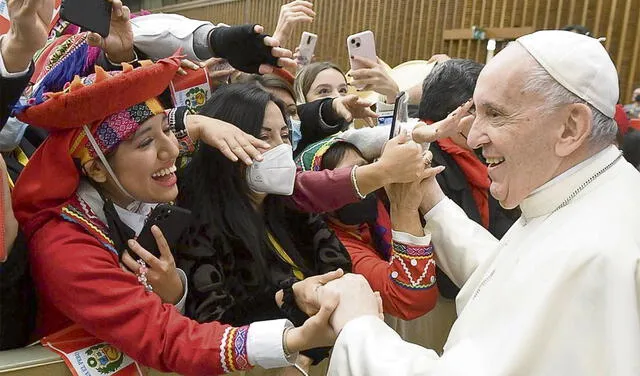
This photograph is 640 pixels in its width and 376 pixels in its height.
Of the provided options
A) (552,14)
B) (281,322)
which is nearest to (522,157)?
(281,322)

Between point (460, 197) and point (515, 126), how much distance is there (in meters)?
0.99

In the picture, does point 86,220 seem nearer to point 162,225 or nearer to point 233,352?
point 162,225

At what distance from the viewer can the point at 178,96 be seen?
202cm

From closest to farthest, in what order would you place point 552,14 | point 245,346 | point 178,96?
point 245,346 → point 178,96 → point 552,14

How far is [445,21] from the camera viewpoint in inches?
263

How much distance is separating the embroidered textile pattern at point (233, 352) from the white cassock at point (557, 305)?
198 millimetres

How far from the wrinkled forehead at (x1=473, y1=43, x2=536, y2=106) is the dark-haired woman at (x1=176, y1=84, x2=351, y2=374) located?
2.19 feet

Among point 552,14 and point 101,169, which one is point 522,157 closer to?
point 101,169

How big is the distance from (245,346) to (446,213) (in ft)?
2.50

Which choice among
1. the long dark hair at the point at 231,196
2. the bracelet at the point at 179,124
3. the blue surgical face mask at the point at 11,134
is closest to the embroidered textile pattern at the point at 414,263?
the long dark hair at the point at 231,196

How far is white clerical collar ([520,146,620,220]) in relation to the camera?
3.82ft

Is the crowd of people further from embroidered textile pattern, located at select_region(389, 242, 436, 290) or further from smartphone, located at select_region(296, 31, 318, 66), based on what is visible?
smartphone, located at select_region(296, 31, 318, 66)

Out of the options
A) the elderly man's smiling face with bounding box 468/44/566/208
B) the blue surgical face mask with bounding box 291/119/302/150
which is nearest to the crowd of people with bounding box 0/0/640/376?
the elderly man's smiling face with bounding box 468/44/566/208

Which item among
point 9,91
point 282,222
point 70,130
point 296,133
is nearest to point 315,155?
point 296,133
